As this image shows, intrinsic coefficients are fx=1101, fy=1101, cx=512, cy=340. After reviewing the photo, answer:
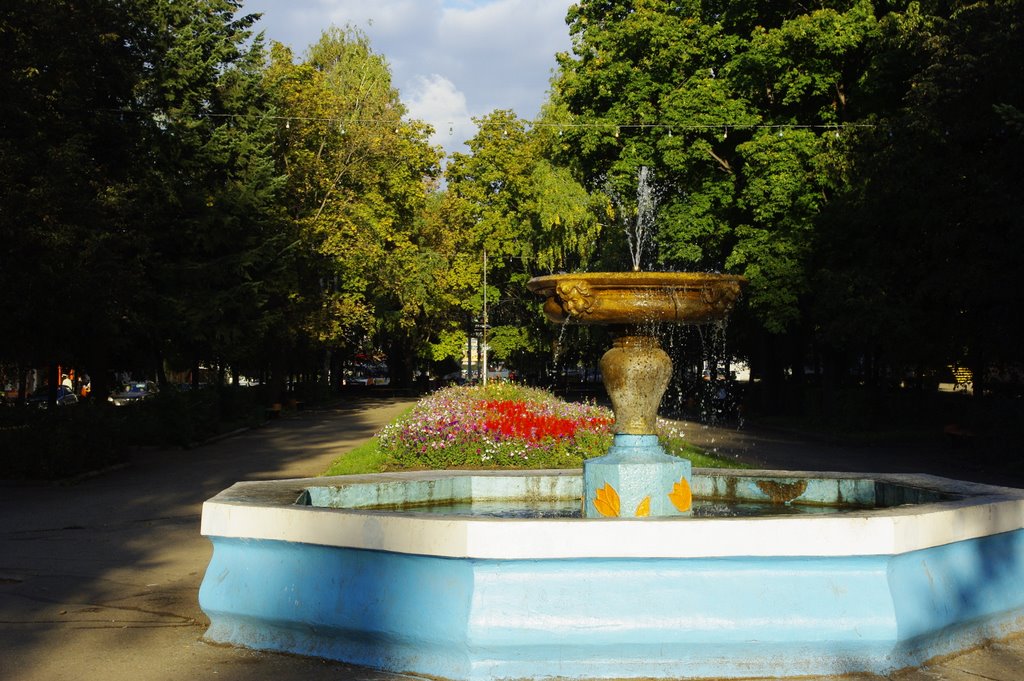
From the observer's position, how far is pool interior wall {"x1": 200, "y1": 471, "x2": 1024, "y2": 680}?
6.18m

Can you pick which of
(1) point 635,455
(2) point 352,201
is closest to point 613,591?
(1) point 635,455

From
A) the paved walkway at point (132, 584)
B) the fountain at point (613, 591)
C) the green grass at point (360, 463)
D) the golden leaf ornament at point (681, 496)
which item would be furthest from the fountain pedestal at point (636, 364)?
the green grass at point (360, 463)

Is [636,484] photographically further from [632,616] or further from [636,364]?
[632,616]

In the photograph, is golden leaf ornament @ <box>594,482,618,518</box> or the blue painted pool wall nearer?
the blue painted pool wall

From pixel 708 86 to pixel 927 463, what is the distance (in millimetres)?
15706

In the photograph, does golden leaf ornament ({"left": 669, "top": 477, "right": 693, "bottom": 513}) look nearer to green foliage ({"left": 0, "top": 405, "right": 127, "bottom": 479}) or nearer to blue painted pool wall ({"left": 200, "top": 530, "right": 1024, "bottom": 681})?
blue painted pool wall ({"left": 200, "top": 530, "right": 1024, "bottom": 681})

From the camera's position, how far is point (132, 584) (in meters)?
9.56

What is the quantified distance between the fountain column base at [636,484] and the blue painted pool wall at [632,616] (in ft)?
6.65

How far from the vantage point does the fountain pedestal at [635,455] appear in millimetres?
8469

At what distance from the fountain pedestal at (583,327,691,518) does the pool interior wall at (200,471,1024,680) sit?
1.98m

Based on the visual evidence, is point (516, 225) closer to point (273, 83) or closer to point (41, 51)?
point (273, 83)

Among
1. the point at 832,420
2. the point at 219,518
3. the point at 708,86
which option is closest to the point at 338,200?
the point at 708,86

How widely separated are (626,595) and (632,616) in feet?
0.39

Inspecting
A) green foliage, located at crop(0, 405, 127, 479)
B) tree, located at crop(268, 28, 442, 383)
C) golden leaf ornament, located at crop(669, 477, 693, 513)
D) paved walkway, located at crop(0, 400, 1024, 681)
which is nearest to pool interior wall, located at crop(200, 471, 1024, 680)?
paved walkway, located at crop(0, 400, 1024, 681)
